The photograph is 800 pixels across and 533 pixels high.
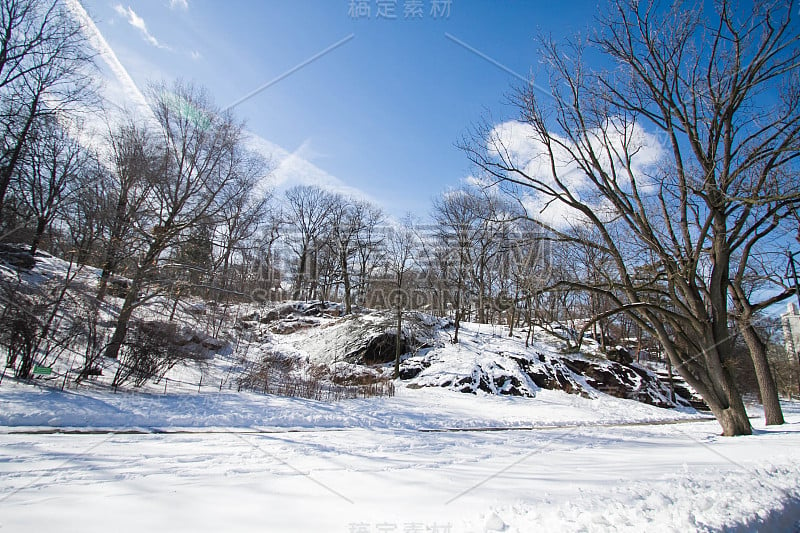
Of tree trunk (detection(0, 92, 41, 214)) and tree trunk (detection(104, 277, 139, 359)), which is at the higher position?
tree trunk (detection(0, 92, 41, 214))

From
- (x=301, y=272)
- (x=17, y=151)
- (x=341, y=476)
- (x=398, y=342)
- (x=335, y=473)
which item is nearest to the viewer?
(x=341, y=476)

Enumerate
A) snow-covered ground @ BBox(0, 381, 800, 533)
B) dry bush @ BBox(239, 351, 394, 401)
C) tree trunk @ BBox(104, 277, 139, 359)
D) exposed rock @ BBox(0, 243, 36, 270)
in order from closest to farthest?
1. snow-covered ground @ BBox(0, 381, 800, 533)
2. exposed rock @ BBox(0, 243, 36, 270)
3. tree trunk @ BBox(104, 277, 139, 359)
4. dry bush @ BBox(239, 351, 394, 401)

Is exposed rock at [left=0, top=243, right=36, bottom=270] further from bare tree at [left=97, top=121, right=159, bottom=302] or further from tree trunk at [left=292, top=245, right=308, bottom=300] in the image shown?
tree trunk at [left=292, top=245, right=308, bottom=300]

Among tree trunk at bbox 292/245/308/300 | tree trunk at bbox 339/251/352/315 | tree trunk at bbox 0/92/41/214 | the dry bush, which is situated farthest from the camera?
tree trunk at bbox 292/245/308/300

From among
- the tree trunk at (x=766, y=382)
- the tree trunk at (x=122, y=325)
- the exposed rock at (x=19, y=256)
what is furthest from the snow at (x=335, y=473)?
the tree trunk at (x=766, y=382)

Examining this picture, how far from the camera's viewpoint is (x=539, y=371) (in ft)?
69.8

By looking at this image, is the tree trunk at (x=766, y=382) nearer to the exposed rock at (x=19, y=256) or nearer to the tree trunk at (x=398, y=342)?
the tree trunk at (x=398, y=342)

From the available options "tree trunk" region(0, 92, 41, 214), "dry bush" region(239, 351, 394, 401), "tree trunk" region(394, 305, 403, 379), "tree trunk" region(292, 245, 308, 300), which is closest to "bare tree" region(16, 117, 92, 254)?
"tree trunk" region(0, 92, 41, 214)

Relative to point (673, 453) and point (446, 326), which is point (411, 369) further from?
point (673, 453)

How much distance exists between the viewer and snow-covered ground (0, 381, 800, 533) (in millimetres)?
2648

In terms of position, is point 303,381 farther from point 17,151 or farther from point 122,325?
point 17,151

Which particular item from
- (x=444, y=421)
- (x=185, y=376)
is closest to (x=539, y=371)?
(x=444, y=421)

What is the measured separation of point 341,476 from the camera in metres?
4.02

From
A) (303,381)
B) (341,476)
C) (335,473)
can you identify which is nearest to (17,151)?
(303,381)
